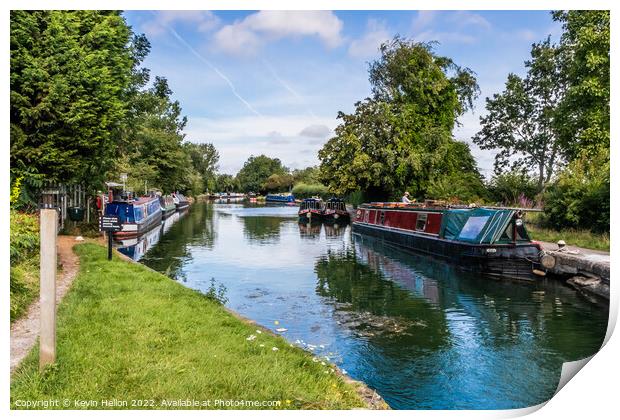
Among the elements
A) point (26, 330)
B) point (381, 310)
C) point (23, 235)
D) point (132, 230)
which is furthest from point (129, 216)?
point (26, 330)

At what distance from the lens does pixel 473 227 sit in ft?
49.2

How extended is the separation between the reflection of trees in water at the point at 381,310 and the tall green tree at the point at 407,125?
1414cm

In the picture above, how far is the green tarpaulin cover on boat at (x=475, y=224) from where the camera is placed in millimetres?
13914

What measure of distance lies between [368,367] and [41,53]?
5.61m

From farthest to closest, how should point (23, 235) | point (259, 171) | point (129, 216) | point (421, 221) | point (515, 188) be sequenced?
point (259, 171)
point (129, 216)
point (421, 221)
point (515, 188)
point (23, 235)

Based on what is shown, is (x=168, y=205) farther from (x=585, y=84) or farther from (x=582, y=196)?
(x=585, y=84)

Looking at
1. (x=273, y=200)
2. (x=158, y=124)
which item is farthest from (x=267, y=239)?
(x=273, y=200)

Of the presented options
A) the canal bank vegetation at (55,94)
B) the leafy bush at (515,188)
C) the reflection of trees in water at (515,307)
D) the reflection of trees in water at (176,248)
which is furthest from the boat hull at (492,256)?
the canal bank vegetation at (55,94)

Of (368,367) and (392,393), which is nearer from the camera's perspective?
(392,393)

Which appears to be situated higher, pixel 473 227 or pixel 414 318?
pixel 473 227

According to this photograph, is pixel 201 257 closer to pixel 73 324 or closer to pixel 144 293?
pixel 144 293

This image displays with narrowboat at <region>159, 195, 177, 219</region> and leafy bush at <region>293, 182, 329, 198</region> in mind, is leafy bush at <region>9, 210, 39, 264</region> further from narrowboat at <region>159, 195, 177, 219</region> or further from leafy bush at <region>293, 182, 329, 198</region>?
leafy bush at <region>293, 182, 329, 198</region>

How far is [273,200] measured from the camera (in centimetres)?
6725

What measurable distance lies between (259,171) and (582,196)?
234ft
